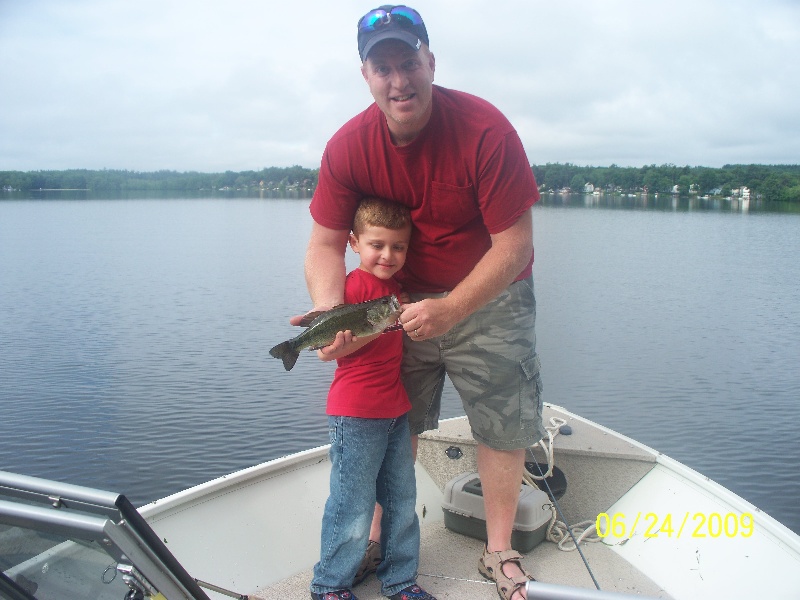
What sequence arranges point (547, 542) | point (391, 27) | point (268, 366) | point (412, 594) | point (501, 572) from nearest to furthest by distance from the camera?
point (391, 27), point (412, 594), point (501, 572), point (547, 542), point (268, 366)

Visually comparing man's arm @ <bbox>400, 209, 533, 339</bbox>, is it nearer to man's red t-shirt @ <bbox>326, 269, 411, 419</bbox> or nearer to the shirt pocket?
the shirt pocket

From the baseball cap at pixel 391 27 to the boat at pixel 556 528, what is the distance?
2.37 m

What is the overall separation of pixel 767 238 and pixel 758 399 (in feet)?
93.7

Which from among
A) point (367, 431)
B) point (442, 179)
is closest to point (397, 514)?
point (367, 431)

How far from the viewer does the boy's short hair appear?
11.1 feet

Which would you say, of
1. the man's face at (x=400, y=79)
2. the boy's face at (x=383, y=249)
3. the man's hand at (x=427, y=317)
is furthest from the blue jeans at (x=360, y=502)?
the man's face at (x=400, y=79)

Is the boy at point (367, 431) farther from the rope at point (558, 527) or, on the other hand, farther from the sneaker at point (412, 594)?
the rope at point (558, 527)

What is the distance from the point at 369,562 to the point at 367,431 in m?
0.82

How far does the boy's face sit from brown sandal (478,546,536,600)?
61.5 inches

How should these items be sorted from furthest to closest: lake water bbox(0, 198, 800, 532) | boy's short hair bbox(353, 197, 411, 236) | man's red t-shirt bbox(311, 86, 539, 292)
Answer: lake water bbox(0, 198, 800, 532) → boy's short hair bbox(353, 197, 411, 236) → man's red t-shirt bbox(311, 86, 539, 292)

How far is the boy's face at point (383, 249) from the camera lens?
3383 millimetres
